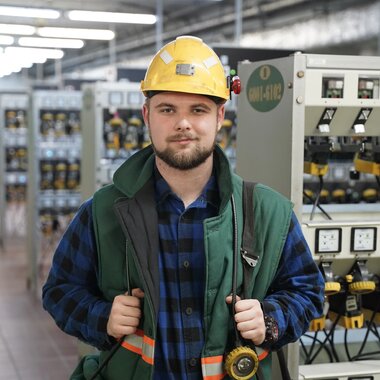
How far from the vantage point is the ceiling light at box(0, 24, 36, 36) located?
12.0m

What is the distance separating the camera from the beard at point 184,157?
2.00m

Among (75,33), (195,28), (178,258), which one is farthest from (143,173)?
(195,28)

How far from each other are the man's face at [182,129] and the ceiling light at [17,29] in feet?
34.8

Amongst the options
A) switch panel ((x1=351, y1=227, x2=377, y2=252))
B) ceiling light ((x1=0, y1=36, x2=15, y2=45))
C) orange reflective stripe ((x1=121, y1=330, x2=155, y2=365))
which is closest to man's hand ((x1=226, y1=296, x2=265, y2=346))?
orange reflective stripe ((x1=121, y1=330, x2=155, y2=365))

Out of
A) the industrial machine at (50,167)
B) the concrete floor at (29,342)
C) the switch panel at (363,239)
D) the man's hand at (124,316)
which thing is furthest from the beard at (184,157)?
the industrial machine at (50,167)

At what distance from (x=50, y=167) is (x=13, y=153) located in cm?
385

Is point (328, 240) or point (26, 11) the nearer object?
point (328, 240)

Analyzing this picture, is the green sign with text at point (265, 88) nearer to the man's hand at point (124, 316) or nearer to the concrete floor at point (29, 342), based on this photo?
the man's hand at point (124, 316)

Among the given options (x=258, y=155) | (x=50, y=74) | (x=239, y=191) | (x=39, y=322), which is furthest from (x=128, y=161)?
(x=50, y=74)

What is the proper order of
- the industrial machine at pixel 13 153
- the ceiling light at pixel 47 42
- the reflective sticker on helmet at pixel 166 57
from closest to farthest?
the reflective sticker on helmet at pixel 166 57 → the industrial machine at pixel 13 153 → the ceiling light at pixel 47 42

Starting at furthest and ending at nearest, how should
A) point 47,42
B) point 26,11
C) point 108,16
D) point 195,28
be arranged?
point 195,28 → point 47,42 → point 108,16 → point 26,11

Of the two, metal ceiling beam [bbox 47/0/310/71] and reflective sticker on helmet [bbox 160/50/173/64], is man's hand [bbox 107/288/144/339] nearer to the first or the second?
reflective sticker on helmet [bbox 160/50/173/64]

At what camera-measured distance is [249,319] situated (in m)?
1.95

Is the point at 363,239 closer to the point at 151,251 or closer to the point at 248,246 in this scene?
the point at 248,246
